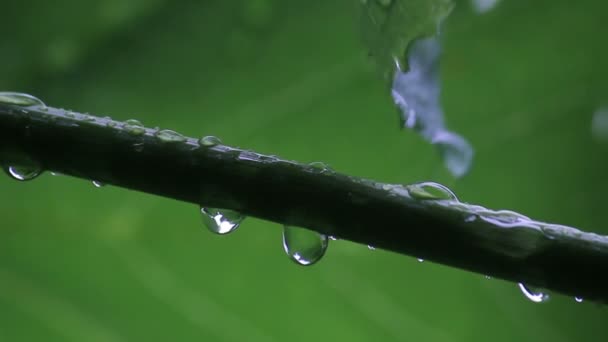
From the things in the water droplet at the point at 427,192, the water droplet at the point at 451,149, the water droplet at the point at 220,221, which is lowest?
the water droplet at the point at 427,192

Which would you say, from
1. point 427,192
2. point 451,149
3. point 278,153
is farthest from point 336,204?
point 278,153

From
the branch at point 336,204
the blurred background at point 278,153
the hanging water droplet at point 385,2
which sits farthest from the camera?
the blurred background at point 278,153

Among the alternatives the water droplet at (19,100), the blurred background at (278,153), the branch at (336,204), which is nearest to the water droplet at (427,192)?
the branch at (336,204)

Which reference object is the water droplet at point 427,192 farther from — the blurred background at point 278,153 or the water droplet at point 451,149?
the blurred background at point 278,153

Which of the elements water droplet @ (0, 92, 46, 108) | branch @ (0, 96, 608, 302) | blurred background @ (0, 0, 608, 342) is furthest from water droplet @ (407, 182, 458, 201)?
blurred background @ (0, 0, 608, 342)

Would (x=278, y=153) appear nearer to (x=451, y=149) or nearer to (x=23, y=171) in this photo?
(x=451, y=149)

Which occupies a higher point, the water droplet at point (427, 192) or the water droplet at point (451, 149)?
the water droplet at point (451, 149)

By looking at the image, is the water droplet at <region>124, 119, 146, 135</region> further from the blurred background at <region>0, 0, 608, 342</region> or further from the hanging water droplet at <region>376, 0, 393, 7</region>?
the blurred background at <region>0, 0, 608, 342</region>

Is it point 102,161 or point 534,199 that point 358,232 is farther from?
point 534,199
